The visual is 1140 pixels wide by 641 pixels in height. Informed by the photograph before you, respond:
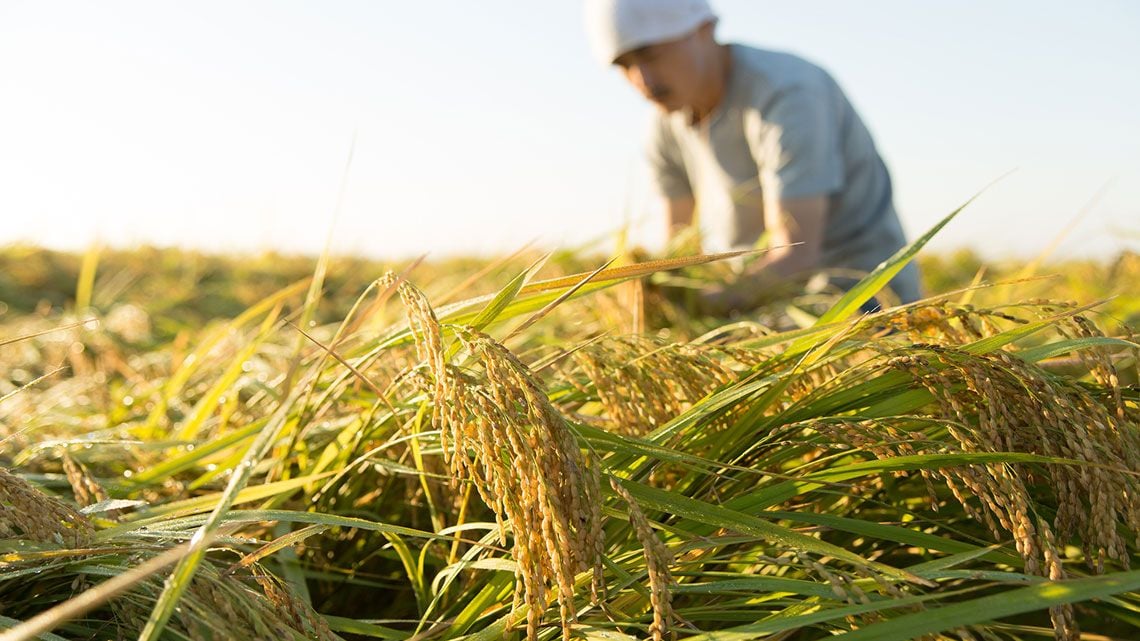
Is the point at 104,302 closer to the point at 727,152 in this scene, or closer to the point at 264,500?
the point at 727,152

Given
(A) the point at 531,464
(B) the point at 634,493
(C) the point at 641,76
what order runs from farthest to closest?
(C) the point at 641,76 → (B) the point at 634,493 → (A) the point at 531,464

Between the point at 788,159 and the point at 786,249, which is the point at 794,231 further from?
the point at 788,159

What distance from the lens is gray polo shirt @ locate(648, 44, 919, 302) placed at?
393 centimetres

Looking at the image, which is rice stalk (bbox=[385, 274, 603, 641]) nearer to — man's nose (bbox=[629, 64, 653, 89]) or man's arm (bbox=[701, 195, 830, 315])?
man's arm (bbox=[701, 195, 830, 315])

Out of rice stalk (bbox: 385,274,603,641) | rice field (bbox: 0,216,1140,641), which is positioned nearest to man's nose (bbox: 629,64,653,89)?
rice field (bbox: 0,216,1140,641)

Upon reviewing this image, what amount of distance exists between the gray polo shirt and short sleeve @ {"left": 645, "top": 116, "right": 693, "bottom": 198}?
0.09m

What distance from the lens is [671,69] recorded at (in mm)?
4000

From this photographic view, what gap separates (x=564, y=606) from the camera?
3.01ft

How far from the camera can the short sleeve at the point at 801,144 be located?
3.91 m

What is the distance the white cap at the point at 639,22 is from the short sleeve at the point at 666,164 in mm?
1244

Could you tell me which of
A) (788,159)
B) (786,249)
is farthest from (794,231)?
(788,159)

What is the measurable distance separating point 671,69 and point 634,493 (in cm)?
318

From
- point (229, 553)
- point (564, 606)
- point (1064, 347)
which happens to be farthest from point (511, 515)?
point (1064, 347)

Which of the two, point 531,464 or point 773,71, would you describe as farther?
point 773,71
